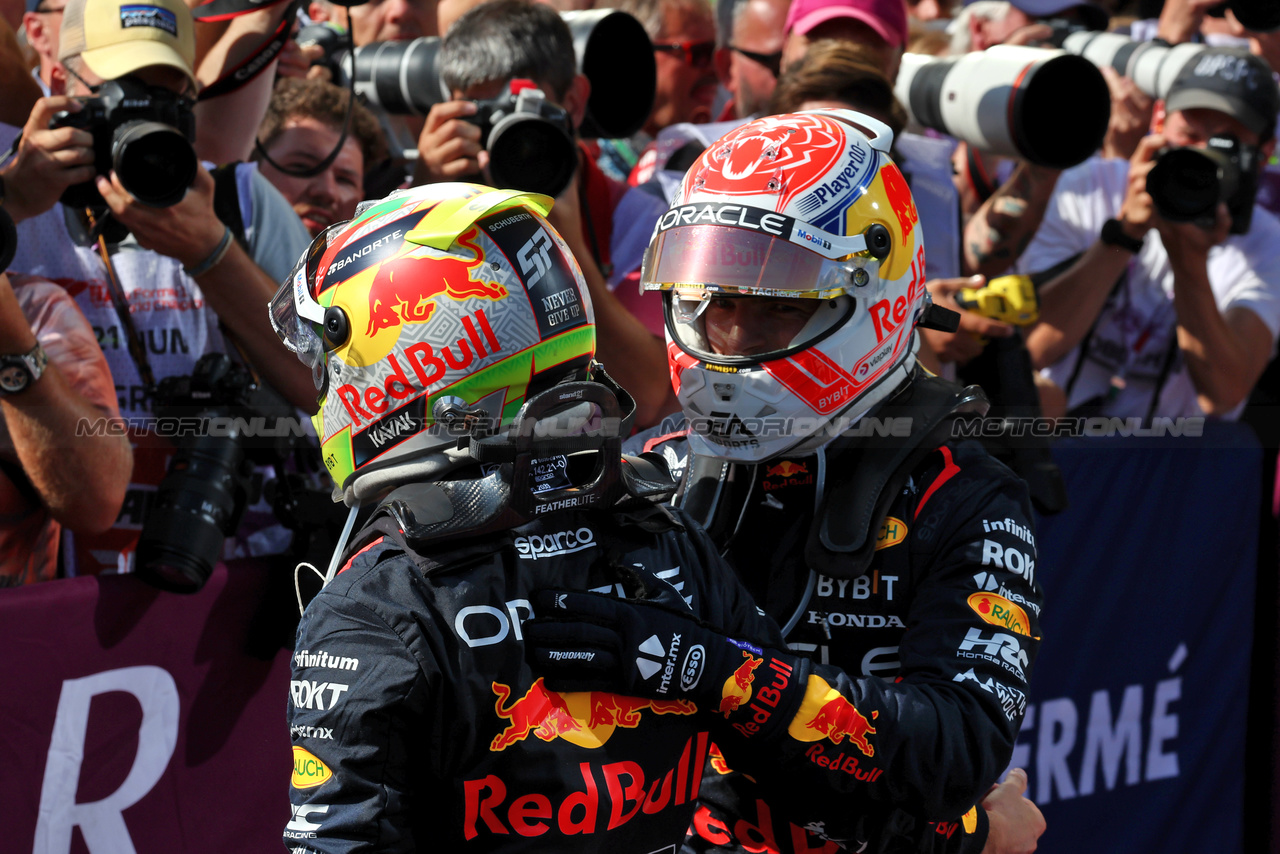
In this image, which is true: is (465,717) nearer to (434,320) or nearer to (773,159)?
(434,320)

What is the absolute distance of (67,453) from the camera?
2705mm

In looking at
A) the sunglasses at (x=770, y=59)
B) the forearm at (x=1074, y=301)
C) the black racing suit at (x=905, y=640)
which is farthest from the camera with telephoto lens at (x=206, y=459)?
the forearm at (x=1074, y=301)

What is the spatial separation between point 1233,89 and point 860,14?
1.30m

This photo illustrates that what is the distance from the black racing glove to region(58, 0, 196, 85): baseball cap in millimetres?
1975

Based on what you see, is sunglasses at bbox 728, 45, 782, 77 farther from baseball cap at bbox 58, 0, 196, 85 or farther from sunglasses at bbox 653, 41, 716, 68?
baseball cap at bbox 58, 0, 196, 85

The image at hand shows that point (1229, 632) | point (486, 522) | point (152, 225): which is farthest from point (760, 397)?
point (1229, 632)

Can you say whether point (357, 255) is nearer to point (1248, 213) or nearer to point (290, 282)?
point (290, 282)

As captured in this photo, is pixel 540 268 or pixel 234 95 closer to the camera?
pixel 540 268

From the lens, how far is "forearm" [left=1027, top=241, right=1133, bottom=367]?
173 inches

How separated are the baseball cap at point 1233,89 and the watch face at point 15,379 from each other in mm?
3746

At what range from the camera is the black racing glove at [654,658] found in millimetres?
1569

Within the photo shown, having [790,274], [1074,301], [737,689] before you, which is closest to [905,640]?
[737,689]

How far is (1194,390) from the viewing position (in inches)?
187

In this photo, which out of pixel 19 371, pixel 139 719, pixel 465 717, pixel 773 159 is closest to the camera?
pixel 465 717
